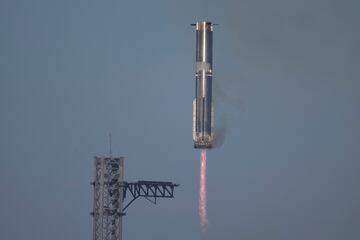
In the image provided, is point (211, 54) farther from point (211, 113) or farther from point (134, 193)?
point (134, 193)

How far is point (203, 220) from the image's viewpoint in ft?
345

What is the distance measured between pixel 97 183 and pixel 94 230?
202 inches

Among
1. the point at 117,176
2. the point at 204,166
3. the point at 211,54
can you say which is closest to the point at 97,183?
the point at 117,176

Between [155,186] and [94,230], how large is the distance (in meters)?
8.67

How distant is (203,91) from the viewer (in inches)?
3967

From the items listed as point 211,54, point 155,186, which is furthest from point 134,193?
point 211,54

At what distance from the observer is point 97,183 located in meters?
99.6

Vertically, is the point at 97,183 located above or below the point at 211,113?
below

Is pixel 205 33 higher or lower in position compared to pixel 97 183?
higher

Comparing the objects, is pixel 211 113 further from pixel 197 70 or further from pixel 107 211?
pixel 107 211

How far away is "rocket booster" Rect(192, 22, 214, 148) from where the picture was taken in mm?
99188

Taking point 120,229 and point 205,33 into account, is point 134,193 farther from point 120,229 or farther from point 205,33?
point 205,33

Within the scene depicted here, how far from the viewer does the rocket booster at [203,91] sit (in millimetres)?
99188

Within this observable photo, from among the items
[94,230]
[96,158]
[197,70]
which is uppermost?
[197,70]
